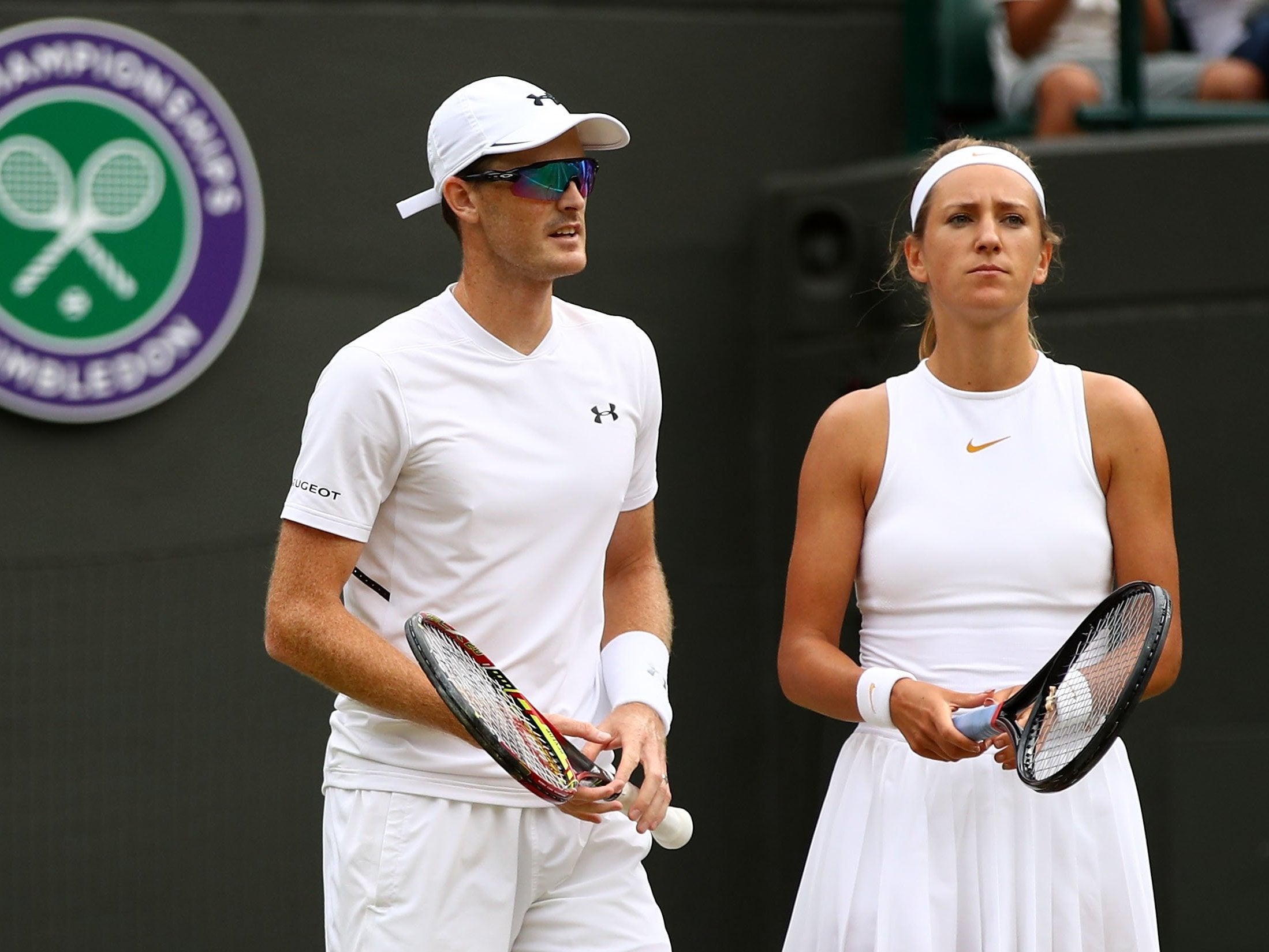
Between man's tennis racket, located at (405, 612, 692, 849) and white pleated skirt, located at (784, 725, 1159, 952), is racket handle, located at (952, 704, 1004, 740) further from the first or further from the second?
man's tennis racket, located at (405, 612, 692, 849)

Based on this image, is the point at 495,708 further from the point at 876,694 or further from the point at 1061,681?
the point at 1061,681

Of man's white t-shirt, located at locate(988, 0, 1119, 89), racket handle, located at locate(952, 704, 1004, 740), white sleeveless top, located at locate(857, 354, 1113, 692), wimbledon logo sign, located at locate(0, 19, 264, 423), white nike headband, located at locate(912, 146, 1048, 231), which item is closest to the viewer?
racket handle, located at locate(952, 704, 1004, 740)

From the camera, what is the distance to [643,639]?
312cm

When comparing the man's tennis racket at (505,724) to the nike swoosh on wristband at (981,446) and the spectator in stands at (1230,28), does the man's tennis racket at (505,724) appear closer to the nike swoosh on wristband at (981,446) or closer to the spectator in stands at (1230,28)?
→ the nike swoosh on wristband at (981,446)

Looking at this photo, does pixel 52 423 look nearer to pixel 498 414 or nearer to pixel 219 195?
pixel 219 195

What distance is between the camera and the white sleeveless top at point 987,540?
299 centimetres

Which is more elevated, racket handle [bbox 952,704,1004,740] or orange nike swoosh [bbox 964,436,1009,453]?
orange nike swoosh [bbox 964,436,1009,453]

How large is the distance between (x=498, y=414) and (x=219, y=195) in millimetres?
2958

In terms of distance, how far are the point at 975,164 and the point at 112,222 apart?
3.14m

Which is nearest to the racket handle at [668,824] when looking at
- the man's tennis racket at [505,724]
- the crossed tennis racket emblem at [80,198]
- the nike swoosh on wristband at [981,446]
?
the man's tennis racket at [505,724]

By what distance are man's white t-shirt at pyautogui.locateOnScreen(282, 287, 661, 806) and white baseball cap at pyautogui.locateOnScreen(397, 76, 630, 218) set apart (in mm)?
230

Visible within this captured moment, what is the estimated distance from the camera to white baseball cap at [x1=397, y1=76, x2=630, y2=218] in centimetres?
292

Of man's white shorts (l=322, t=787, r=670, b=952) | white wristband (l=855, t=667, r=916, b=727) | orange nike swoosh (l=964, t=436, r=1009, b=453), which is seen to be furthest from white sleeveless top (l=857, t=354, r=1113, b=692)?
man's white shorts (l=322, t=787, r=670, b=952)

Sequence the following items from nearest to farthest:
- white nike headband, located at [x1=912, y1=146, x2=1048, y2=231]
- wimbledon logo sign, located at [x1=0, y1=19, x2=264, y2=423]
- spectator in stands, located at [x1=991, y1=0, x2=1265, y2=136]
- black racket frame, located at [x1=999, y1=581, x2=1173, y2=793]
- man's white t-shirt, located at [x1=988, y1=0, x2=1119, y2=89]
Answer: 1. black racket frame, located at [x1=999, y1=581, x2=1173, y2=793]
2. white nike headband, located at [x1=912, y1=146, x2=1048, y2=231]
3. wimbledon logo sign, located at [x1=0, y1=19, x2=264, y2=423]
4. spectator in stands, located at [x1=991, y1=0, x2=1265, y2=136]
5. man's white t-shirt, located at [x1=988, y1=0, x2=1119, y2=89]
